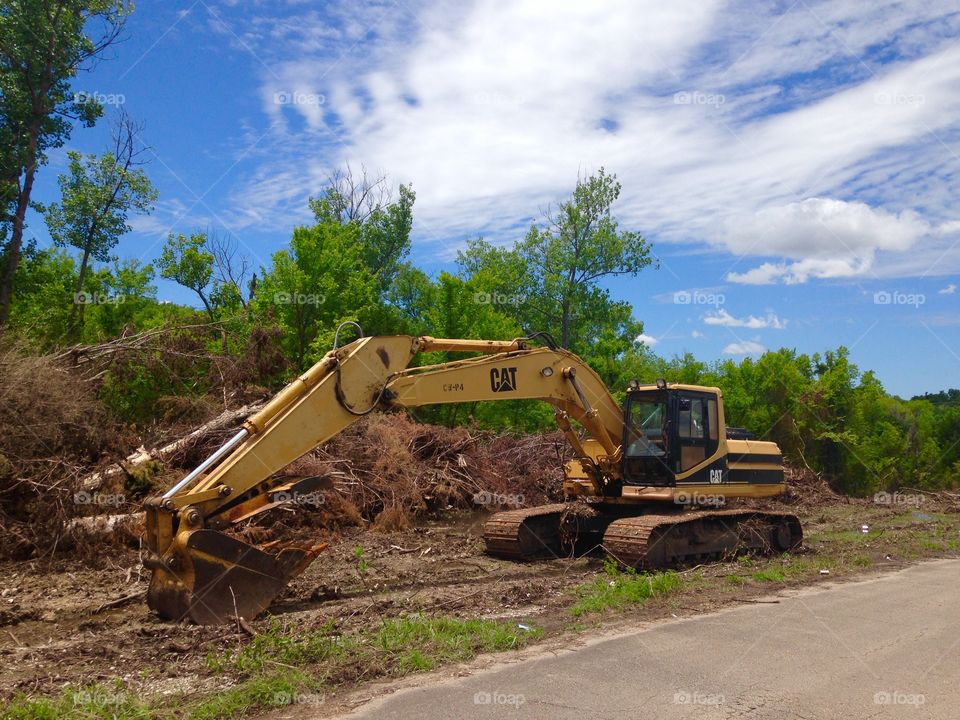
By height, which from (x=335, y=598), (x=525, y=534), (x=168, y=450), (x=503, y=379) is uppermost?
(x=503, y=379)

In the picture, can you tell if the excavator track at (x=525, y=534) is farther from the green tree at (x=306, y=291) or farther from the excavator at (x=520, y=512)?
the green tree at (x=306, y=291)

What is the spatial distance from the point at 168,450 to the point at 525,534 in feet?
19.2

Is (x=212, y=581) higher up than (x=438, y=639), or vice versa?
(x=212, y=581)

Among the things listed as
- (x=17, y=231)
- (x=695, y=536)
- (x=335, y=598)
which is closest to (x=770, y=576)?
(x=695, y=536)

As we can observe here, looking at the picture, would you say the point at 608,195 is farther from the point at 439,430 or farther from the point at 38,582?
the point at 38,582

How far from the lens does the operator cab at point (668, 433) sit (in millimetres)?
11430

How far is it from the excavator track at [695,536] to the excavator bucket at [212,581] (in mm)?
4814

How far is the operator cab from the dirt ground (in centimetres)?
145

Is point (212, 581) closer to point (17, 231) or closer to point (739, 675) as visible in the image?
point (739, 675)

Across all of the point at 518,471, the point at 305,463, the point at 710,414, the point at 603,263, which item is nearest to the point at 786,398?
the point at 603,263

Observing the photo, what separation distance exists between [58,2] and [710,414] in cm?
1729

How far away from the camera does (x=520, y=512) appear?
11.9m

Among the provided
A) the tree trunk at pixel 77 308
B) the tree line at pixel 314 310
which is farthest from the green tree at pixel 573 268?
the tree trunk at pixel 77 308

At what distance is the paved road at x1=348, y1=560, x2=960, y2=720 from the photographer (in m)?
5.43
